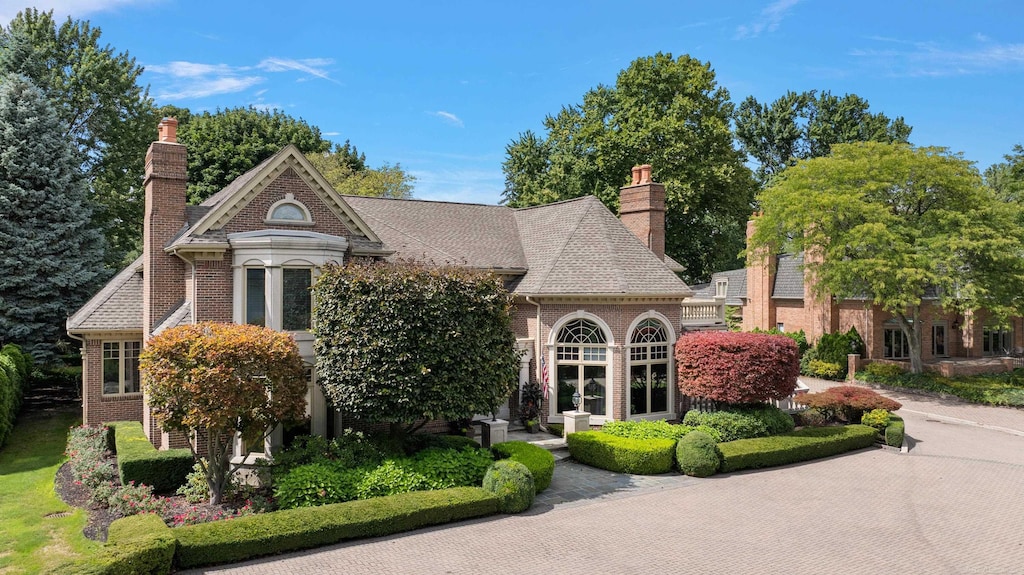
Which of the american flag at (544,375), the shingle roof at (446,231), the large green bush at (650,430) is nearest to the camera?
the large green bush at (650,430)

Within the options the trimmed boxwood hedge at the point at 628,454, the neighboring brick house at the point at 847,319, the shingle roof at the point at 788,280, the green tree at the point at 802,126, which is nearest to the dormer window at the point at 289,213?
the trimmed boxwood hedge at the point at 628,454

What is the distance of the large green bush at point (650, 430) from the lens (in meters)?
18.5

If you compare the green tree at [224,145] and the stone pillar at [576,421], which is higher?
the green tree at [224,145]

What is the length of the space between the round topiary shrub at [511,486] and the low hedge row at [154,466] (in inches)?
286

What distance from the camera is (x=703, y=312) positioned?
24.5 meters

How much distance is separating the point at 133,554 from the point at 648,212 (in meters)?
21.4

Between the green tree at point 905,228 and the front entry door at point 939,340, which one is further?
Result: the front entry door at point 939,340

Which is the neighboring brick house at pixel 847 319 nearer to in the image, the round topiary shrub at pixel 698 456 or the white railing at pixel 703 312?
the white railing at pixel 703 312

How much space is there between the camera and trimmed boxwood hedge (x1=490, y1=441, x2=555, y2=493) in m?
15.4

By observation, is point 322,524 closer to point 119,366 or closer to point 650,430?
point 650,430

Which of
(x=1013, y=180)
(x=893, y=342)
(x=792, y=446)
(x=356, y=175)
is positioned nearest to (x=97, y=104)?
(x=356, y=175)

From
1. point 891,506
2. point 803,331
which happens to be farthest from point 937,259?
point 891,506

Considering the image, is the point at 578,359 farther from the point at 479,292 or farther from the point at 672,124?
the point at 672,124

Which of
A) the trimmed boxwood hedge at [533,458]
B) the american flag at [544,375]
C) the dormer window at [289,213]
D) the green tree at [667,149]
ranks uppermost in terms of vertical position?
the green tree at [667,149]
